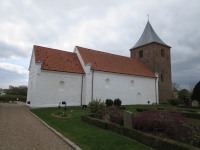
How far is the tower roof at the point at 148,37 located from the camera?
35.0 metres

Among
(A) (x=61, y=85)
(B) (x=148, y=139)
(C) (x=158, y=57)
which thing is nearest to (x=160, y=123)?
(B) (x=148, y=139)

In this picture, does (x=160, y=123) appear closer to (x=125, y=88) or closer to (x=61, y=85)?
(x=61, y=85)

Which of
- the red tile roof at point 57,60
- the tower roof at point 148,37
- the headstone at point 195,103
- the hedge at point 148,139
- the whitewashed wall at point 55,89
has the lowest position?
the hedge at point 148,139

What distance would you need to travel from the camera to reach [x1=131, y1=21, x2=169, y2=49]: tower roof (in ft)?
115

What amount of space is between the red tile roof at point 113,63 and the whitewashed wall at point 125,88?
70 cm

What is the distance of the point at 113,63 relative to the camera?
1145 inches

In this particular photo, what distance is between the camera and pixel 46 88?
22422 mm

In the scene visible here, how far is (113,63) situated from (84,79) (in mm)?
6026

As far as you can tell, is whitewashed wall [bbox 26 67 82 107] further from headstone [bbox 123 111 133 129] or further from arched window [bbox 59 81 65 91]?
headstone [bbox 123 111 133 129]

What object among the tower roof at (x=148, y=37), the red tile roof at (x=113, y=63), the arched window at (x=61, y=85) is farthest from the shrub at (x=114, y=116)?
the tower roof at (x=148, y=37)

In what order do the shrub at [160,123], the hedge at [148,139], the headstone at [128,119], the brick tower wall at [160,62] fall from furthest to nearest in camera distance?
the brick tower wall at [160,62] < the headstone at [128,119] < the shrub at [160,123] < the hedge at [148,139]

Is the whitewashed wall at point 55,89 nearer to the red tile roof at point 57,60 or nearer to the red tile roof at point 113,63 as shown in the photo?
the red tile roof at point 57,60

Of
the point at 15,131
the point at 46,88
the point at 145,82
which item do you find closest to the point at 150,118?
the point at 15,131

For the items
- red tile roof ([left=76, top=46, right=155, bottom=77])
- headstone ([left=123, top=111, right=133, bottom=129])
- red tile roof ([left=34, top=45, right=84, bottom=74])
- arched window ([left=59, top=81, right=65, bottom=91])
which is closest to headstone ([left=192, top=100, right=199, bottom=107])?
red tile roof ([left=76, top=46, right=155, bottom=77])
